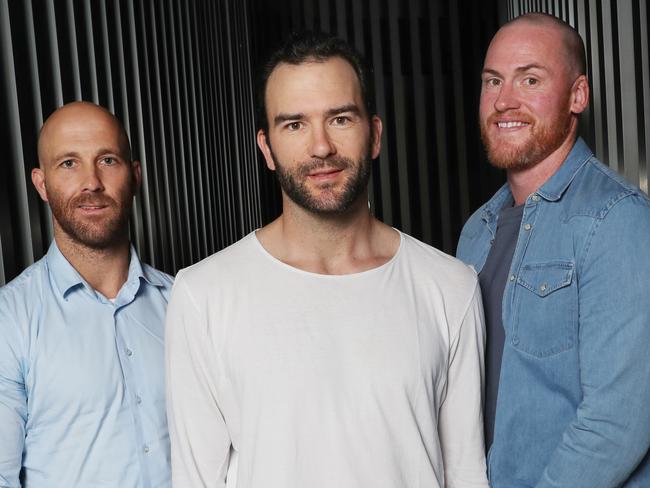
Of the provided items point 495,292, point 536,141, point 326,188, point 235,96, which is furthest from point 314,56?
point 235,96

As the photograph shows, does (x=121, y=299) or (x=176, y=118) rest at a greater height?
(x=176, y=118)

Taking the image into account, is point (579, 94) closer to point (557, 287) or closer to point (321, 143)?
point (557, 287)

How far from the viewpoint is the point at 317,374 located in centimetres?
149

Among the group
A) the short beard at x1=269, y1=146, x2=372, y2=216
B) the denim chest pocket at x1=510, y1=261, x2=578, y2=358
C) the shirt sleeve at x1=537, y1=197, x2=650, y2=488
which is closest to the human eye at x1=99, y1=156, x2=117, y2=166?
the short beard at x1=269, y1=146, x2=372, y2=216

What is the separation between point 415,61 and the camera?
4.97 m

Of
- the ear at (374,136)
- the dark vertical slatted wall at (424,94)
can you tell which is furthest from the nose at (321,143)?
the dark vertical slatted wall at (424,94)

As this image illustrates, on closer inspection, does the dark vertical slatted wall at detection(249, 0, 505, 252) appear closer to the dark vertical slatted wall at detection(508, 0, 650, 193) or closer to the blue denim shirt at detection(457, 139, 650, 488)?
the dark vertical slatted wall at detection(508, 0, 650, 193)

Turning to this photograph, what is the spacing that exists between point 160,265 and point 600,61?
196cm

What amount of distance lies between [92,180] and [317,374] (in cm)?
76

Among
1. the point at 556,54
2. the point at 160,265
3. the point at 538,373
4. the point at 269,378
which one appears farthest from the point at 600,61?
the point at 269,378

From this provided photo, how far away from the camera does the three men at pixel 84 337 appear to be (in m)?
1.61

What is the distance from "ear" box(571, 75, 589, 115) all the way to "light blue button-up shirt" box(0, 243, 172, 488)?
49.3 inches

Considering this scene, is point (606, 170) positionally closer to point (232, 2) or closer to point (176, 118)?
point (176, 118)

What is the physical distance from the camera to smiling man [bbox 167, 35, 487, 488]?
148 cm
